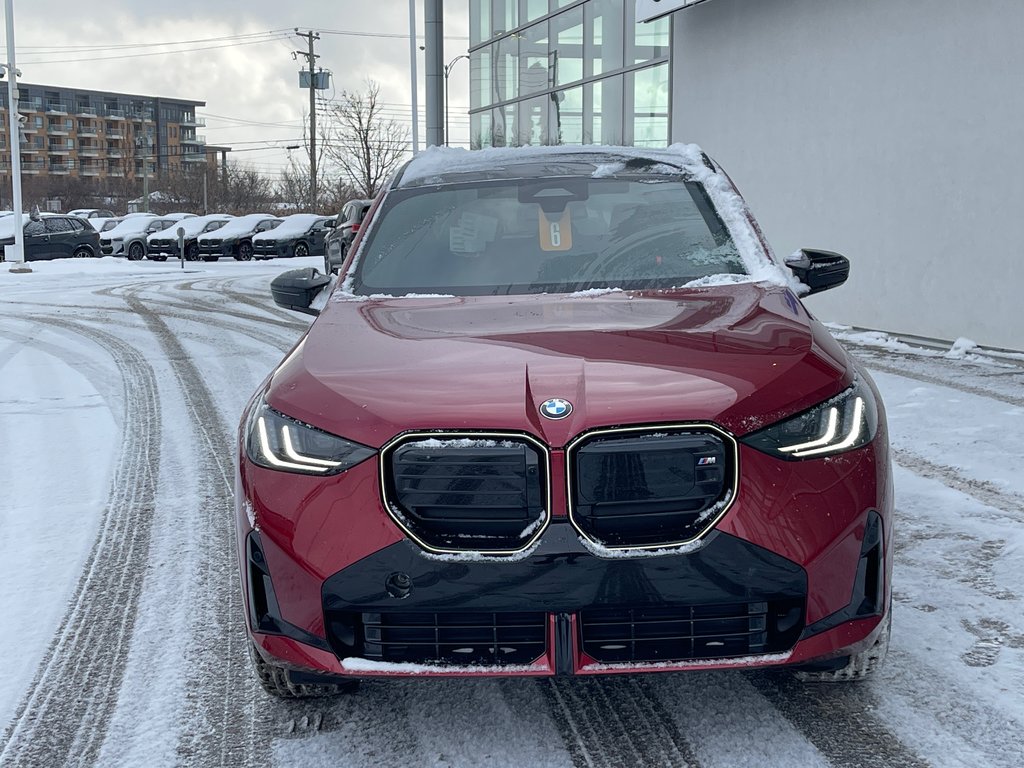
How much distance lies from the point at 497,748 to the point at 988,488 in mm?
3266

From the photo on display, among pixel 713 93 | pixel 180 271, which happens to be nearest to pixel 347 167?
pixel 180 271

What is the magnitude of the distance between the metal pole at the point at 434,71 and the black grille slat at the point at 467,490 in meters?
16.9

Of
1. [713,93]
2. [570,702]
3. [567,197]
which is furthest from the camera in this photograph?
[713,93]

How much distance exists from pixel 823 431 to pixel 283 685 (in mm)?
1480

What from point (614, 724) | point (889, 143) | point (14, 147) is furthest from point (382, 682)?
point (14, 147)

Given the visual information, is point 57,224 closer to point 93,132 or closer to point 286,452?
point 286,452

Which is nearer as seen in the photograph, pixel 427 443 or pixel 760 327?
pixel 427 443

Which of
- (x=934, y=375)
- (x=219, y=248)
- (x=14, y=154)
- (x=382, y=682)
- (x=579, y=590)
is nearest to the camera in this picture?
(x=579, y=590)

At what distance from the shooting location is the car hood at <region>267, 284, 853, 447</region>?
2445 mm

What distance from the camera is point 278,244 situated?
32.9 meters

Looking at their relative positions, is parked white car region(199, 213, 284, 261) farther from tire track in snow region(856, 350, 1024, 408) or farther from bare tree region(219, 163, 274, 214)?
bare tree region(219, 163, 274, 214)

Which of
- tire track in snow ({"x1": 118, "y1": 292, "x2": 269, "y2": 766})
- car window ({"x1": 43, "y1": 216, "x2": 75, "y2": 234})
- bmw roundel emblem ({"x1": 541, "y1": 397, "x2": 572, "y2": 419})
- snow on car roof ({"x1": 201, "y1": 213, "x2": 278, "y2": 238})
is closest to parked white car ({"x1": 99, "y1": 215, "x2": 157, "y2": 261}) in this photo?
snow on car roof ({"x1": 201, "y1": 213, "x2": 278, "y2": 238})

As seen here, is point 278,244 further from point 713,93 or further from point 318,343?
point 318,343

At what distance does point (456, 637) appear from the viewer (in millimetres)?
2451
